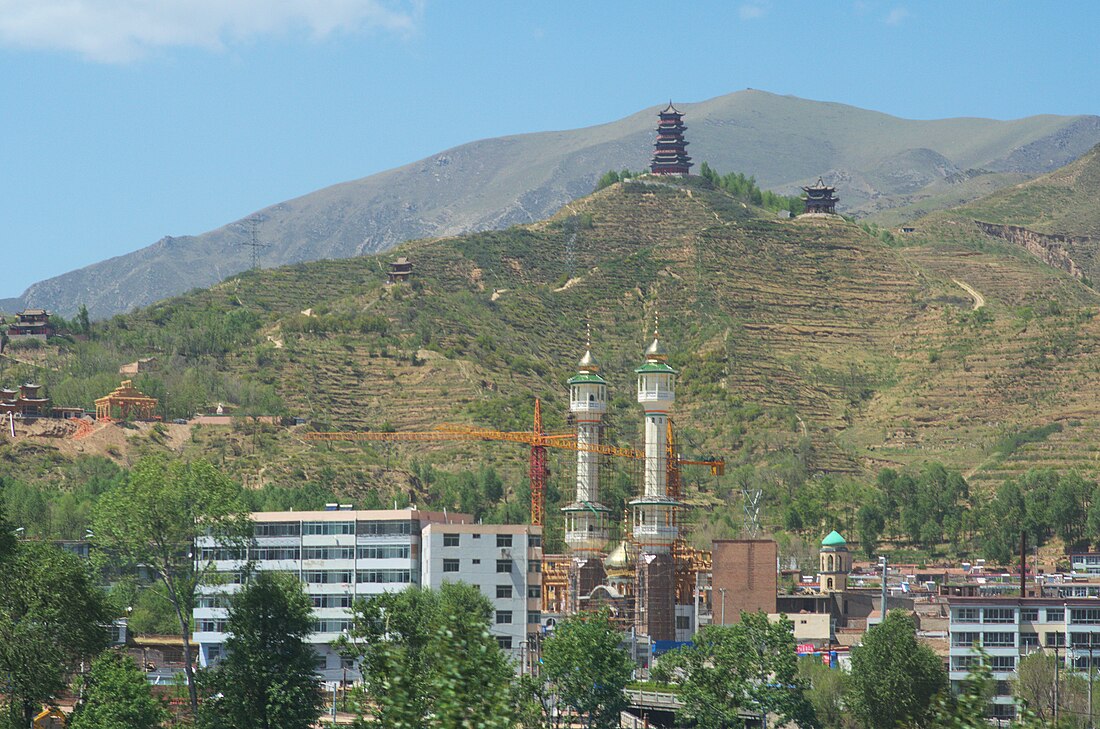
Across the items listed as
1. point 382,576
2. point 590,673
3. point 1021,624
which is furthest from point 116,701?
point 1021,624

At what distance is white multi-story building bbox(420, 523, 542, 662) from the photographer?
5017 inches

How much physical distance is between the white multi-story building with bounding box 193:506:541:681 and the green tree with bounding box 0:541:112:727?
27.6 metres

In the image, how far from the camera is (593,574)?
493 ft

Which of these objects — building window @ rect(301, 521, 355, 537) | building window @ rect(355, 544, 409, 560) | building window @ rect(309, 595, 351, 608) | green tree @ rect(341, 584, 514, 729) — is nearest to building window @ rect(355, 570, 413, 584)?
building window @ rect(355, 544, 409, 560)

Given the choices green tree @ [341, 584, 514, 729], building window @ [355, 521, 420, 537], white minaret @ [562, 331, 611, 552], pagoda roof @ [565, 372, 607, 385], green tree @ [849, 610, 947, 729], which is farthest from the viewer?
pagoda roof @ [565, 372, 607, 385]

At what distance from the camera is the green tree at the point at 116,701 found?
89562mm

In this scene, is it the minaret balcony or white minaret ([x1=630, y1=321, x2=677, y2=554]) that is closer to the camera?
white minaret ([x1=630, y1=321, x2=677, y2=554])

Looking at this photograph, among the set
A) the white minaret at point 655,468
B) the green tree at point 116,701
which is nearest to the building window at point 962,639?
the white minaret at point 655,468

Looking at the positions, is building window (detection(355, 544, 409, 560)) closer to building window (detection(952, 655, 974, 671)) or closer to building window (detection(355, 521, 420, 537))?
building window (detection(355, 521, 420, 537))

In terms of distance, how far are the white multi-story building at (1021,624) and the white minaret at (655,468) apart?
2393cm

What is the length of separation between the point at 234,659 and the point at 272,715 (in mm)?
3499

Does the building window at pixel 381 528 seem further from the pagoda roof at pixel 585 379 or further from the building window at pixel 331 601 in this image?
the pagoda roof at pixel 585 379

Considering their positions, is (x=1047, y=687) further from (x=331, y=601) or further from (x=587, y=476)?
(x=587, y=476)

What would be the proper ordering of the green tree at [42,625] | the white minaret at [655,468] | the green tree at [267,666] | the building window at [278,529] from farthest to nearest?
1. the white minaret at [655,468]
2. the building window at [278,529]
3. the green tree at [267,666]
4. the green tree at [42,625]
